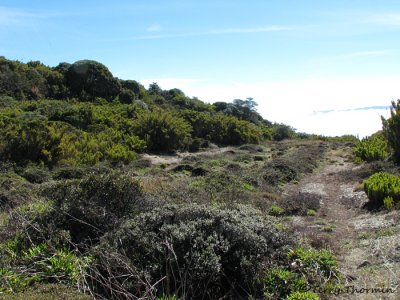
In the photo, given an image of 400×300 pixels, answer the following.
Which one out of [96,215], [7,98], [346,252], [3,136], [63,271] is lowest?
[346,252]

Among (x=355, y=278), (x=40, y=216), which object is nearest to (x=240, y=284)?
(x=355, y=278)

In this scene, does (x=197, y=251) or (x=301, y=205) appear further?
(x=301, y=205)

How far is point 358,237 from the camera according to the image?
8.08 m

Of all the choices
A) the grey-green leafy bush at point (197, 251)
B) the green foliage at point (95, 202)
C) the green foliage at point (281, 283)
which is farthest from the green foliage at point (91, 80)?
the green foliage at point (281, 283)

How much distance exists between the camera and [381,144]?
22.5 m

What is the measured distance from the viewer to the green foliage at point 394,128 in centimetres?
1834

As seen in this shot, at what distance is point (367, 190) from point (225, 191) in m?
3.87

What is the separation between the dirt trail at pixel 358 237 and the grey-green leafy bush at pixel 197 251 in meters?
1.15

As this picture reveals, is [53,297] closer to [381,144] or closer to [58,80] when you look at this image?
[381,144]

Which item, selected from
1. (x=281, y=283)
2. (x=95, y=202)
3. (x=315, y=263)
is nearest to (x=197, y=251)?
(x=281, y=283)

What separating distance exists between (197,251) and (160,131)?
19.7 m

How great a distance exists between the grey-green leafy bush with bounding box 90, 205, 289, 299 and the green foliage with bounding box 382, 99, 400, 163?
1424 cm

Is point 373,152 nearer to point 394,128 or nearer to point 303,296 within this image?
point 394,128

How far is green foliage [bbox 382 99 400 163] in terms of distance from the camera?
60.2ft
